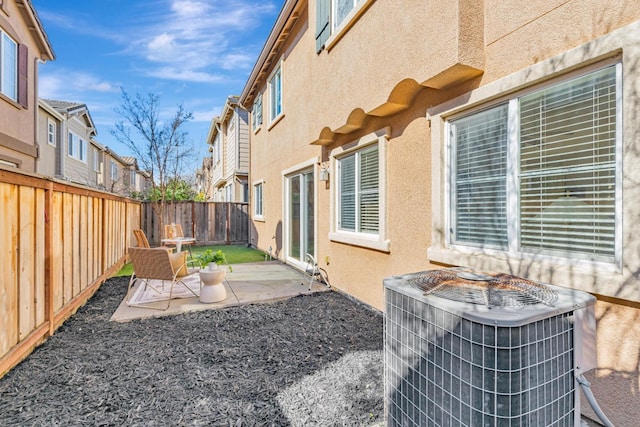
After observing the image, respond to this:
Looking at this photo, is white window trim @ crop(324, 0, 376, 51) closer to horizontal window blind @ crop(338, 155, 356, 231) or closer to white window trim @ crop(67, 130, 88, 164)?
horizontal window blind @ crop(338, 155, 356, 231)

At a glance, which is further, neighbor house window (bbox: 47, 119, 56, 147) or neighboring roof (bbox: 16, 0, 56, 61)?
neighbor house window (bbox: 47, 119, 56, 147)

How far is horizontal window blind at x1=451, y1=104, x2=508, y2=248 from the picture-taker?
3.16 meters

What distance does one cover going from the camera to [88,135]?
21.9 meters

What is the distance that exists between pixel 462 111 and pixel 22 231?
475 cm

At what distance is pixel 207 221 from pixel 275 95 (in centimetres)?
698

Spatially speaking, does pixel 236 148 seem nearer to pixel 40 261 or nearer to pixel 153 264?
pixel 153 264

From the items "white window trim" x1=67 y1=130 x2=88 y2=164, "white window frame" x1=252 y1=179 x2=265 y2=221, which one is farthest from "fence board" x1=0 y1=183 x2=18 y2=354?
"white window trim" x1=67 y1=130 x2=88 y2=164

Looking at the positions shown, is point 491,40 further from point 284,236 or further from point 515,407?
point 284,236

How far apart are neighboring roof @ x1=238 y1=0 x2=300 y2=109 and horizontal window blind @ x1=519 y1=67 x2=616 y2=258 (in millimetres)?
6589

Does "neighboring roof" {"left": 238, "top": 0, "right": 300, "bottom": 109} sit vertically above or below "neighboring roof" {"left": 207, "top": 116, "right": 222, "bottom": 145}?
below

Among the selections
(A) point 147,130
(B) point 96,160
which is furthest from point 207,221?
(B) point 96,160

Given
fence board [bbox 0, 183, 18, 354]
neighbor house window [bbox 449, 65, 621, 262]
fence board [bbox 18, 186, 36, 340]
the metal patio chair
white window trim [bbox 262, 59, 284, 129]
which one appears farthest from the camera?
white window trim [bbox 262, 59, 284, 129]

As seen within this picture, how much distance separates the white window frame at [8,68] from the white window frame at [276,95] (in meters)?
7.02

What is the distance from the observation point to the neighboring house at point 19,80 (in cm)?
876
